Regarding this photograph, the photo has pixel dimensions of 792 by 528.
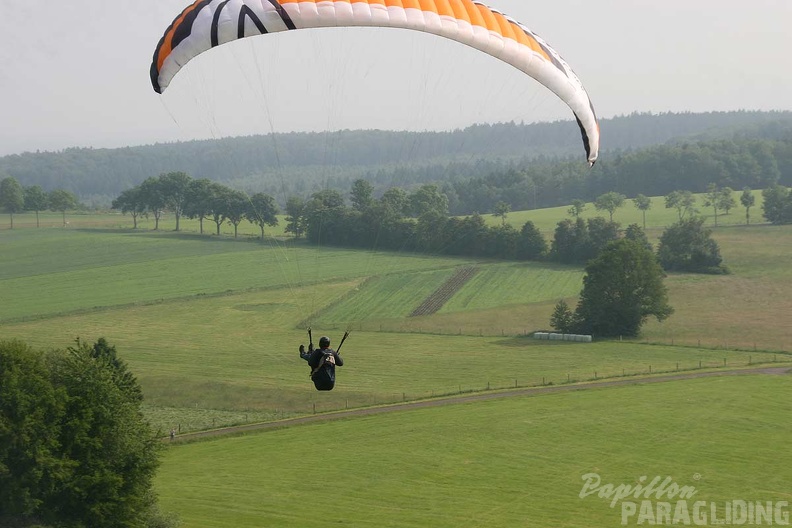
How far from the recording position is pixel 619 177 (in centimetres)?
13938

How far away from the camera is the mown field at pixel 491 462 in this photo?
28.8 meters

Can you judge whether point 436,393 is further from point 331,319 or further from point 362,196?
point 362,196

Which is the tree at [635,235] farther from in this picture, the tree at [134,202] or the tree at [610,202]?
the tree at [134,202]

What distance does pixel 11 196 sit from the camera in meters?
120

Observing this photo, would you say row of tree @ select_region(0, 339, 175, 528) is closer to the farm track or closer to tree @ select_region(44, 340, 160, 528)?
tree @ select_region(44, 340, 160, 528)

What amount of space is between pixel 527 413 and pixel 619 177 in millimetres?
104735

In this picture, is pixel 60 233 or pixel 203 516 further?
pixel 60 233

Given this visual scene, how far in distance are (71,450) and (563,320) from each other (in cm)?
3787

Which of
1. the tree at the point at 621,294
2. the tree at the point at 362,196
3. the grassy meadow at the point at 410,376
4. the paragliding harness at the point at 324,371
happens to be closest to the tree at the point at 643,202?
the grassy meadow at the point at 410,376

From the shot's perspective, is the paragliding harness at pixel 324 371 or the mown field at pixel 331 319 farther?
the mown field at pixel 331 319

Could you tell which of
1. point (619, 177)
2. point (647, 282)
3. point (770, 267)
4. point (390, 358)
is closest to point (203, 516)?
point (390, 358)

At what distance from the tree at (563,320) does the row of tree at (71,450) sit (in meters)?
35.4

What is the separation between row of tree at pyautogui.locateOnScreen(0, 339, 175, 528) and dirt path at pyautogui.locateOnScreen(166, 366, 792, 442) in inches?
303

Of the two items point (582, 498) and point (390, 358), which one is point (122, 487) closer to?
point (582, 498)
